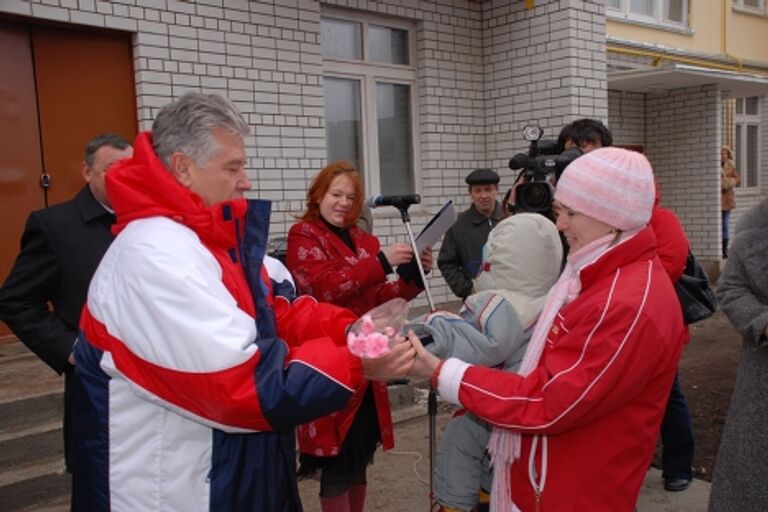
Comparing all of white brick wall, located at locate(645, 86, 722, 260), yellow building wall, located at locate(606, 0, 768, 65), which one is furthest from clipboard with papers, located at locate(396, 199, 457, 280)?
white brick wall, located at locate(645, 86, 722, 260)

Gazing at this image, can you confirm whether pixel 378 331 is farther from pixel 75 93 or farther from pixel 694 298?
pixel 75 93

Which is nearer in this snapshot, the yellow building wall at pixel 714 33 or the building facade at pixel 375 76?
the building facade at pixel 375 76

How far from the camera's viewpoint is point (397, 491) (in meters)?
4.10

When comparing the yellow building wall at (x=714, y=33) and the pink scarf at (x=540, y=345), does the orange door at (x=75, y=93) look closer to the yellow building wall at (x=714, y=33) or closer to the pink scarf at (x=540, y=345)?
the pink scarf at (x=540, y=345)

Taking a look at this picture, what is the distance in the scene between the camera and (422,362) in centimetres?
195

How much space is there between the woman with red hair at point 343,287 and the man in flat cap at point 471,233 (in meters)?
1.59

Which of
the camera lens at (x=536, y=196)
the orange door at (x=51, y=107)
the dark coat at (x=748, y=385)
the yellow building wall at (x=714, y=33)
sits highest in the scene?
the yellow building wall at (x=714, y=33)

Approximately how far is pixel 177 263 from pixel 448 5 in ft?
22.0

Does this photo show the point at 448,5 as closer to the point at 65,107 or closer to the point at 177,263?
the point at 65,107

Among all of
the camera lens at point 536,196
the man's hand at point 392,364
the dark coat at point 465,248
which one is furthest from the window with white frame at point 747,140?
the man's hand at point 392,364

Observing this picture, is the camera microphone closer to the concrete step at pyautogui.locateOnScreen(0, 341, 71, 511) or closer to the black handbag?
the black handbag

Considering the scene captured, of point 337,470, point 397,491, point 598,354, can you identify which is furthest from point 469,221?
point 598,354

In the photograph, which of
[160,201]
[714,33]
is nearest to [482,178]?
[160,201]

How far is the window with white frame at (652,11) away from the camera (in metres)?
11.2
